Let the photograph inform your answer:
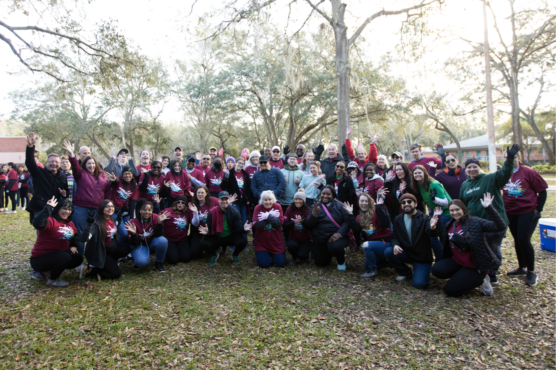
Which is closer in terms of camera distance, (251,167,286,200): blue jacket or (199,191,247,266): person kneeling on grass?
(199,191,247,266): person kneeling on grass

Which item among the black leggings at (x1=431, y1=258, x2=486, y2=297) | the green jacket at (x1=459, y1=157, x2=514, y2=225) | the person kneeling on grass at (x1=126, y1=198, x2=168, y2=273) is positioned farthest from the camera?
the person kneeling on grass at (x1=126, y1=198, x2=168, y2=273)

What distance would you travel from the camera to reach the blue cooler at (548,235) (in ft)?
20.6

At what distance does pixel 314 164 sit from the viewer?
682 cm

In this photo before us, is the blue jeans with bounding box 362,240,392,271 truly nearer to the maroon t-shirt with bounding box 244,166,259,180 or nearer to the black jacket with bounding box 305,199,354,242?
the black jacket with bounding box 305,199,354,242

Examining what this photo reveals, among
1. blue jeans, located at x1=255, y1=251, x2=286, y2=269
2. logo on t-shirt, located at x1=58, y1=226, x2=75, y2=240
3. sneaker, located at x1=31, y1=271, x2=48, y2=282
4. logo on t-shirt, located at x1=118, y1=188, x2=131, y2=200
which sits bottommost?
blue jeans, located at x1=255, y1=251, x2=286, y2=269

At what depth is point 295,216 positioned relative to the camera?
242 inches

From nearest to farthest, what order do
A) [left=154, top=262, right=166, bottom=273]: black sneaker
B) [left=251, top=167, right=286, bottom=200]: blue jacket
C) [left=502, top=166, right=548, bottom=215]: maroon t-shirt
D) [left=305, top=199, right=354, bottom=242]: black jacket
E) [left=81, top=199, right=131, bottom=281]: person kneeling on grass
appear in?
1. [left=502, top=166, right=548, bottom=215]: maroon t-shirt
2. [left=81, top=199, right=131, bottom=281]: person kneeling on grass
3. [left=154, top=262, right=166, bottom=273]: black sneaker
4. [left=305, top=199, right=354, bottom=242]: black jacket
5. [left=251, top=167, right=286, bottom=200]: blue jacket

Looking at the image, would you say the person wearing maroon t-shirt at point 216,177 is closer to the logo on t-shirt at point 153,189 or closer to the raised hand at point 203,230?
the logo on t-shirt at point 153,189

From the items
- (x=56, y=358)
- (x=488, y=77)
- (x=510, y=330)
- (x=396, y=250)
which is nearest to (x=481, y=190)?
(x=396, y=250)

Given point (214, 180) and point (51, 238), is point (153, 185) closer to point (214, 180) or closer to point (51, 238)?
point (214, 180)

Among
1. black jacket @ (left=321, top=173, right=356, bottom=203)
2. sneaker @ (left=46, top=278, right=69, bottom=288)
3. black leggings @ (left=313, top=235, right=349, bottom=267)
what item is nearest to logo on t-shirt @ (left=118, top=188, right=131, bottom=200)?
sneaker @ (left=46, top=278, right=69, bottom=288)

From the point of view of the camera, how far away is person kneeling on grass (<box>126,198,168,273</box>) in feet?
18.1

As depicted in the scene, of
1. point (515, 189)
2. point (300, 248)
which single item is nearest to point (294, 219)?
point (300, 248)

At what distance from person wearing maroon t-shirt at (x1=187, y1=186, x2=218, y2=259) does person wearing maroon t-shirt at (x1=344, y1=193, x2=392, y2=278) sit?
8.60 feet
